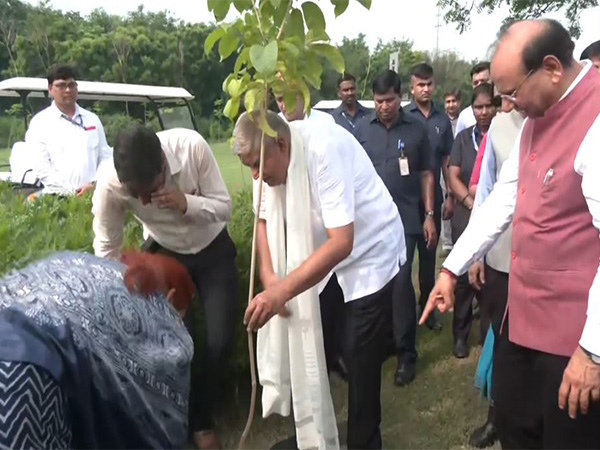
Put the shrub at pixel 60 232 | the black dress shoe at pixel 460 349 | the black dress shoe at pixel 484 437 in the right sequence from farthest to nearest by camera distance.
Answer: the black dress shoe at pixel 460 349 → the black dress shoe at pixel 484 437 → the shrub at pixel 60 232

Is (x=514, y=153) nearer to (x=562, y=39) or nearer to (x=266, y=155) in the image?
(x=562, y=39)

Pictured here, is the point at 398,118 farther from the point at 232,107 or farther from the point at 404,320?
the point at 232,107

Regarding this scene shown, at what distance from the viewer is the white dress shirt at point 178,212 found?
2760 mm

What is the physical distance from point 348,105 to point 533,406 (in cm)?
423

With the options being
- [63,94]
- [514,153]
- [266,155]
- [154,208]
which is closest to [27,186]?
[63,94]

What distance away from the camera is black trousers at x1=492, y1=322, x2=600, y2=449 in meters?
2.03

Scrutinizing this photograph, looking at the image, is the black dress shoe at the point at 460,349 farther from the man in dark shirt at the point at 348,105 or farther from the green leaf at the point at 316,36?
the green leaf at the point at 316,36

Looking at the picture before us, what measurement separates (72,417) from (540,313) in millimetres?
1425

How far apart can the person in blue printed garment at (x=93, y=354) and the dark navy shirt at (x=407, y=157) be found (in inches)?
126

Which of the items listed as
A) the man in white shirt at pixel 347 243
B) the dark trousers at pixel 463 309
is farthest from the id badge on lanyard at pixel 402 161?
the man in white shirt at pixel 347 243

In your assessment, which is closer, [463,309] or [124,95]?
[463,309]

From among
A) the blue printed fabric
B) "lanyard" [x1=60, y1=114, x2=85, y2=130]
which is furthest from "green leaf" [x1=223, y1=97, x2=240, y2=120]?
"lanyard" [x1=60, y1=114, x2=85, y2=130]

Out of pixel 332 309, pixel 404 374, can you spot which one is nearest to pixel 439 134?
pixel 404 374

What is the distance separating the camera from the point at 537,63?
190 centimetres
